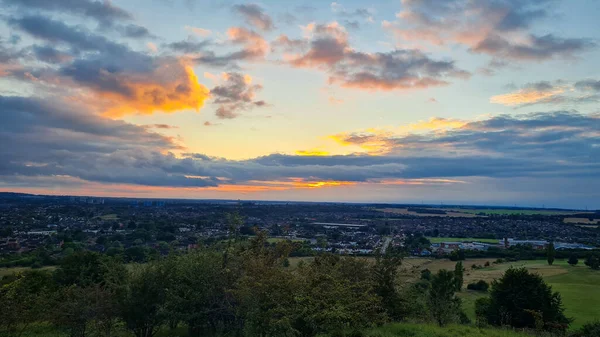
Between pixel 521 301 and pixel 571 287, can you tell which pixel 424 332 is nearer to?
pixel 521 301

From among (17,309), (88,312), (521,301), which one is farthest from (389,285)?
(521,301)

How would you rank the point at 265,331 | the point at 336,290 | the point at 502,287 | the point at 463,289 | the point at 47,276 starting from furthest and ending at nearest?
the point at 463,289
the point at 502,287
the point at 47,276
the point at 336,290
the point at 265,331

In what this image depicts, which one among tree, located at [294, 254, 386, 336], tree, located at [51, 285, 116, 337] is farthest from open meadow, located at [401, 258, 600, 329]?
tree, located at [51, 285, 116, 337]

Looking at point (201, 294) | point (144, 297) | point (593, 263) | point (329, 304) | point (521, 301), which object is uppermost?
point (329, 304)

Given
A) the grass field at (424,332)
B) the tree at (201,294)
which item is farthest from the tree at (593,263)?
the tree at (201,294)

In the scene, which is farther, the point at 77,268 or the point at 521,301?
the point at 521,301

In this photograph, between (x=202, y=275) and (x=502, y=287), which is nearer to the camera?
(x=202, y=275)

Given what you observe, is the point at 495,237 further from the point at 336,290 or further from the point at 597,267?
the point at 336,290

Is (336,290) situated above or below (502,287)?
above

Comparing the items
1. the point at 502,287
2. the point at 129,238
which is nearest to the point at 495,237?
the point at 502,287

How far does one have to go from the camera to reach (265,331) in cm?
1574

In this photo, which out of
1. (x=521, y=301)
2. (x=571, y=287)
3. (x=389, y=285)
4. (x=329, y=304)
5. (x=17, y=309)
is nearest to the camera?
(x=329, y=304)

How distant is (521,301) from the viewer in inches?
1423

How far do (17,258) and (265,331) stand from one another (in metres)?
67.7
